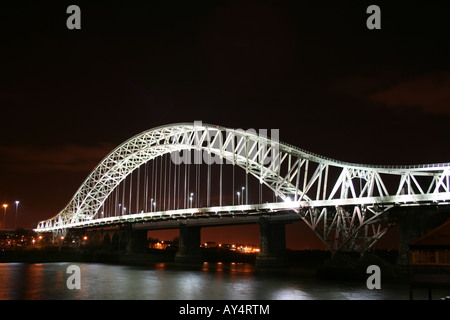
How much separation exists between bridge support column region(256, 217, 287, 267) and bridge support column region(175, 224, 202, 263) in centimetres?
1654

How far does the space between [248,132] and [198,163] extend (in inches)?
1003

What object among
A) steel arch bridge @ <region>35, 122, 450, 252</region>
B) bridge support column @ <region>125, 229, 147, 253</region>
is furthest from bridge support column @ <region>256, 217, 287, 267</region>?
bridge support column @ <region>125, 229, 147, 253</region>

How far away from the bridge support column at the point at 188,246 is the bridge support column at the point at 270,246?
1654 cm

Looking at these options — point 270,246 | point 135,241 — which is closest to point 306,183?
point 270,246

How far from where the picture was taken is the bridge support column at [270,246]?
60.6 metres

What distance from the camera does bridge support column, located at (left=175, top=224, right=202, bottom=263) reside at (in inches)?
2938

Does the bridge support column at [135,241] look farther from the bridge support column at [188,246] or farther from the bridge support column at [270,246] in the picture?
the bridge support column at [270,246]

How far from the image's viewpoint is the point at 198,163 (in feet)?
251

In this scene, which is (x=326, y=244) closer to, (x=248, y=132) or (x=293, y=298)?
(x=248, y=132)

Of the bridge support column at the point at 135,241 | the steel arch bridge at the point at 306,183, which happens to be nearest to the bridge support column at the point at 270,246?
the steel arch bridge at the point at 306,183

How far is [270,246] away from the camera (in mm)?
61156
